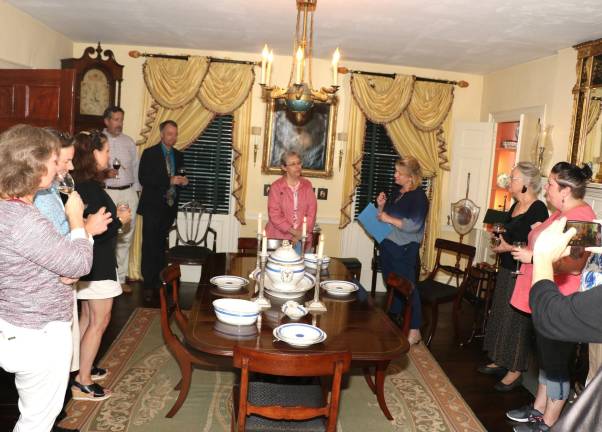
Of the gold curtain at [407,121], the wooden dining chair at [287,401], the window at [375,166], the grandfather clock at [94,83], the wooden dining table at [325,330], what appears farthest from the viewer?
the window at [375,166]

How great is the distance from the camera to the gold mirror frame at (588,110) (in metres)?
4.77

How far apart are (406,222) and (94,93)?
3.81 m

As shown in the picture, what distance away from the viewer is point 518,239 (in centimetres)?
398

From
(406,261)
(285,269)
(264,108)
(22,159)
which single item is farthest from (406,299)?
(264,108)

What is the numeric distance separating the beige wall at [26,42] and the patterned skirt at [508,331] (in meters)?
4.59

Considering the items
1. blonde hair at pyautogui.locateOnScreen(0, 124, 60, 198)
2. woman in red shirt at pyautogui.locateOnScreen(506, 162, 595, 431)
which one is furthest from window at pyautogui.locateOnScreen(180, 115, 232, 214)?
blonde hair at pyautogui.locateOnScreen(0, 124, 60, 198)

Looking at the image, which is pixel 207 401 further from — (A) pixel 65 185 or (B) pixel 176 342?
(A) pixel 65 185

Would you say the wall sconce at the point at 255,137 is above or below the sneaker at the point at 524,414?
above

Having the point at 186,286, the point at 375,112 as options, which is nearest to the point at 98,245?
the point at 186,286

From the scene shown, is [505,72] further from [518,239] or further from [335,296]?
[335,296]

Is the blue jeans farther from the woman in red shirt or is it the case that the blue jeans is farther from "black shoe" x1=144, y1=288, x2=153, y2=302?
"black shoe" x1=144, y1=288, x2=153, y2=302

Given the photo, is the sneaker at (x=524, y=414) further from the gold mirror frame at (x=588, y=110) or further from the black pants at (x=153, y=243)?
the black pants at (x=153, y=243)

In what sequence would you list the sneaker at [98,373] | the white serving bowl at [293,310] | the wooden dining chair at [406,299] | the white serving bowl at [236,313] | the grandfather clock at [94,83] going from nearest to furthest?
the white serving bowl at [236,313], the white serving bowl at [293,310], the wooden dining chair at [406,299], the sneaker at [98,373], the grandfather clock at [94,83]

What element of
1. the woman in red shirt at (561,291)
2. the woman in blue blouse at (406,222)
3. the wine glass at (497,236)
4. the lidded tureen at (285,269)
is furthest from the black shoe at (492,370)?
the lidded tureen at (285,269)
